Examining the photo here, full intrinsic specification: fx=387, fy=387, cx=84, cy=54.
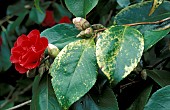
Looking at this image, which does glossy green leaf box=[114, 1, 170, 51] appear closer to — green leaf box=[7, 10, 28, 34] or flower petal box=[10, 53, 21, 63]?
flower petal box=[10, 53, 21, 63]

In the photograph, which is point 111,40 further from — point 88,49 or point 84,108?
point 84,108

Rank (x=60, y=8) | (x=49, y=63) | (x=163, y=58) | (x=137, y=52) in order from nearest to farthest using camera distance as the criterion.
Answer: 1. (x=137, y=52)
2. (x=49, y=63)
3. (x=163, y=58)
4. (x=60, y=8)

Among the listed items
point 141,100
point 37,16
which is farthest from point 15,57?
point 37,16

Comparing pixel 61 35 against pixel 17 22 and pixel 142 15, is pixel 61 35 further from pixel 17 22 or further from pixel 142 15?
pixel 17 22

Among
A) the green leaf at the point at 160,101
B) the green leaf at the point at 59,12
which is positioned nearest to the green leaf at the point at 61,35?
the green leaf at the point at 160,101

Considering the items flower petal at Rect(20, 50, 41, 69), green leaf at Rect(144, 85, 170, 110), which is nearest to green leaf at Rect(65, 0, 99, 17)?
flower petal at Rect(20, 50, 41, 69)

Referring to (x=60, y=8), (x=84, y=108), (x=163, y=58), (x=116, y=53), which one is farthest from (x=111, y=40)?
(x=60, y=8)
